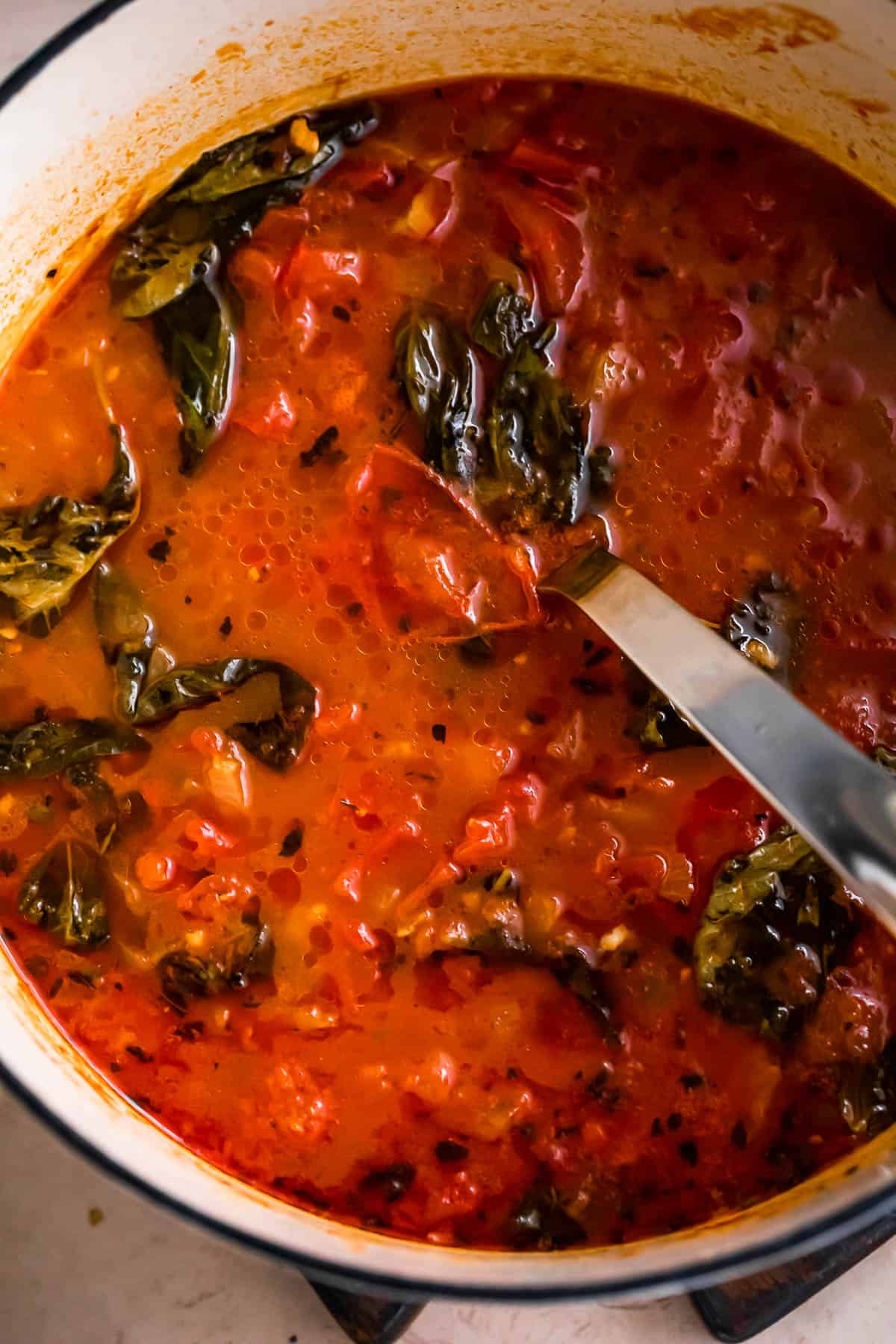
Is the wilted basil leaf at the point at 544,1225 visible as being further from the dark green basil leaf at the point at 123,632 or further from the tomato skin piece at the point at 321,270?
the tomato skin piece at the point at 321,270

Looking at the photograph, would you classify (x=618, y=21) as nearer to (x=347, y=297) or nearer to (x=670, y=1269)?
(x=347, y=297)

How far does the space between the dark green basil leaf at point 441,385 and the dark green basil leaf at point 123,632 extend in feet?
1.92

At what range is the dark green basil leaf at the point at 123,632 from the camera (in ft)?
6.75

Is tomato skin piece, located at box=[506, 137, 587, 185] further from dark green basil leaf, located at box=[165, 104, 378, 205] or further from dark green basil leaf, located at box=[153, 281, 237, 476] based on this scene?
dark green basil leaf, located at box=[153, 281, 237, 476]

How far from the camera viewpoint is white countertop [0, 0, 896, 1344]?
2100 mm

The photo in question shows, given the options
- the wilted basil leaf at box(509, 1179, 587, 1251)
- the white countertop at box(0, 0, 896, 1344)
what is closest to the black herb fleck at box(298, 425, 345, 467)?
the white countertop at box(0, 0, 896, 1344)

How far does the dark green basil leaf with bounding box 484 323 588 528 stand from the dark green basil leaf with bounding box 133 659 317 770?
0.49 m

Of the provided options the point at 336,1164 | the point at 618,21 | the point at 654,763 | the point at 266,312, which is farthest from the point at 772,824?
the point at 618,21

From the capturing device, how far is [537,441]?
2.03 meters

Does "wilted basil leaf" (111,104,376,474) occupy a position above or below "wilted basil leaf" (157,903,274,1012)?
above

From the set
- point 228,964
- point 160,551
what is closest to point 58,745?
point 160,551

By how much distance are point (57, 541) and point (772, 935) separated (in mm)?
1415

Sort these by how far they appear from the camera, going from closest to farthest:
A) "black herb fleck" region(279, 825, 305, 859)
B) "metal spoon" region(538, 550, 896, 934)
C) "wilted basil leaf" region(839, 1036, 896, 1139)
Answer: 1. "metal spoon" region(538, 550, 896, 934)
2. "wilted basil leaf" region(839, 1036, 896, 1139)
3. "black herb fleck" region(279, 825, 305, 859)

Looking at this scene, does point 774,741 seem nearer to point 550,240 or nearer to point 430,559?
point 430,559
